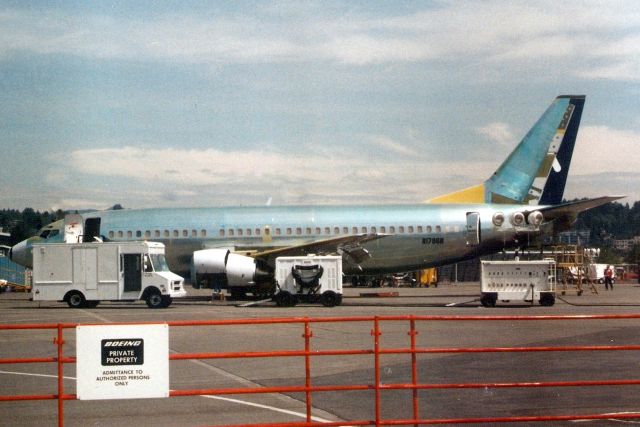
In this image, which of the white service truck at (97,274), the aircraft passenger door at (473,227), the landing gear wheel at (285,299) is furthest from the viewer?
the aircraft passenger door at (473,227)

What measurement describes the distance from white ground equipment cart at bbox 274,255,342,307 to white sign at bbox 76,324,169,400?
22.3 metres

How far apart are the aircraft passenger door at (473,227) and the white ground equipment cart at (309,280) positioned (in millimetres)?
8091

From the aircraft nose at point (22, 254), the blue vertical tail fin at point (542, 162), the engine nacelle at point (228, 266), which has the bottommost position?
the engine nacelle at point (228, 266)

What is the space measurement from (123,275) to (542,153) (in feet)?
61.7

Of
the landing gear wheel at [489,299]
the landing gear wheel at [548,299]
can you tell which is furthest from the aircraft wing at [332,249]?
the landing gear wheel at [548,299]

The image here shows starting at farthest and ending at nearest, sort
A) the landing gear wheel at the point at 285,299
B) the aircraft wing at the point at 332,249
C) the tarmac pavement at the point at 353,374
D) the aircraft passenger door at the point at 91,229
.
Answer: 1. the aircraft passenger door at the point at 91,229
2. the aircraft wing at the point at 332,249
3. the landing gear wheel at the point at 285,299
4. the tarmac pavement at the point at 353,374

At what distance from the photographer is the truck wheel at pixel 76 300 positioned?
32000 millimetres

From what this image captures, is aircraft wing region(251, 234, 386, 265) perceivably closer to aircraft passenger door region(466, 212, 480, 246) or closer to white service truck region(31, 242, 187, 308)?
aircraft passenger door region(466, 212, 480, 246)

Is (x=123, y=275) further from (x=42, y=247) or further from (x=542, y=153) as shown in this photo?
(x=542, y=153)

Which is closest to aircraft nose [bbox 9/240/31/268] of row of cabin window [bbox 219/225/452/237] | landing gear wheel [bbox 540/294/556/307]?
row of cabin window [bbox 219/225/452/237]

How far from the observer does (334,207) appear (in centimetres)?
4000

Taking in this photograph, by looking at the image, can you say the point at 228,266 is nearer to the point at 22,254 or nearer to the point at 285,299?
the point at 285,299

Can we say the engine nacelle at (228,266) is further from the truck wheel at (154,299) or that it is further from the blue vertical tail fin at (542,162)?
the blue vertical tail fin at (542,162)

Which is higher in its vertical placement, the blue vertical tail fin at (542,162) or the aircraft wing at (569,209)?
the blue vertical tail fin at (542,162)
